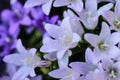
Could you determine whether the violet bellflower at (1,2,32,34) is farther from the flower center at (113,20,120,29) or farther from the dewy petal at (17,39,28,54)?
the flower center at (113,20,120,29)

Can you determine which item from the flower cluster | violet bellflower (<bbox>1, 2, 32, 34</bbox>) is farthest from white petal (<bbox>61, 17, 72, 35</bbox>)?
violet bellflower (<bbox>1, 2, 32, 34</bbox>)

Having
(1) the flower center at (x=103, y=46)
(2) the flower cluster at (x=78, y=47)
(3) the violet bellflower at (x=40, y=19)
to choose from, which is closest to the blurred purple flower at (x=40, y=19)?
(3) the violet bellflower at (x=40, y=19)

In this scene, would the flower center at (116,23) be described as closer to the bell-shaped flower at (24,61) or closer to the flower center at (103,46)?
the flower center at (103,46)

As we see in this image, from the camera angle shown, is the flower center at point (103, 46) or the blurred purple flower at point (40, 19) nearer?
the flower center at point (103, 46)

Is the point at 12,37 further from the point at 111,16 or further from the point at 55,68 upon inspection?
A: the point at 111,16

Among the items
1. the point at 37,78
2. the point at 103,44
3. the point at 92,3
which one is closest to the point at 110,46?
the point at 103,44

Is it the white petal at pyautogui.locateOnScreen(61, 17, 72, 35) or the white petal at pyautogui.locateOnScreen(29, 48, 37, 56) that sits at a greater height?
the white petal at pyautogui.locateOnScreen(61, 17, 72, 35)

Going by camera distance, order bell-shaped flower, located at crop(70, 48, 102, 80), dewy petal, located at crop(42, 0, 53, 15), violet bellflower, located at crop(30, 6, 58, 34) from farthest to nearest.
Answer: violet bellflower, located at crop(30, 6, 58, 34), dewy petal, located at crop(42, 0, 53, 15), bell-shaped flower, located at crop(70, 48, 102, 80)
